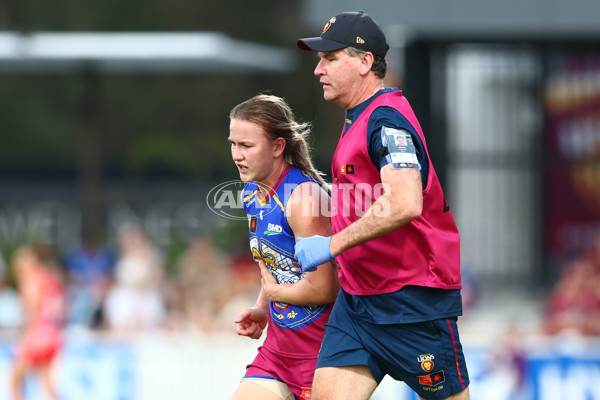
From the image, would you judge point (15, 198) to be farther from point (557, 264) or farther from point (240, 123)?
point (240, 123)

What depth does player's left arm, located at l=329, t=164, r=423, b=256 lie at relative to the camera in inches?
149

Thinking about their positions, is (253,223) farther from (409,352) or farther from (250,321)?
(409,352)

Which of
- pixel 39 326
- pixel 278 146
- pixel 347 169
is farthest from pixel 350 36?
pixel 39 326

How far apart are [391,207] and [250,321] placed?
3.99 feet

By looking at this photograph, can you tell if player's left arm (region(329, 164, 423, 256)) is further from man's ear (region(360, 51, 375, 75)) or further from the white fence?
the white fence

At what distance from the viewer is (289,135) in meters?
4.52

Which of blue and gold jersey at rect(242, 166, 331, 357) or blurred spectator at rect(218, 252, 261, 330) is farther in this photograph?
blurred spectator at rect(218, 252, 261, 330)

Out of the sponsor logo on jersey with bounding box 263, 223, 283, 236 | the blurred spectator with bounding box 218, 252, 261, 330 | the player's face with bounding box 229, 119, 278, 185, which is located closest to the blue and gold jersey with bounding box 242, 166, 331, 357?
the sponsor logo on jersey with bounding box 263, 223, 283, 236

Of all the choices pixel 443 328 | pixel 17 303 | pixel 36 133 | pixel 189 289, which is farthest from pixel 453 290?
pixel 36 133

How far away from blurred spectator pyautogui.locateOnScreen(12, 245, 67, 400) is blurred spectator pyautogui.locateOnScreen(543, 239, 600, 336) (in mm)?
4978

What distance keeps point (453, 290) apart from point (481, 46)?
776cm

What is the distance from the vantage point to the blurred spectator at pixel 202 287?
34.9 feet

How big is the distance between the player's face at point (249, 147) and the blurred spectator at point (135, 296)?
6719 mm

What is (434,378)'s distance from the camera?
417 centimetres
